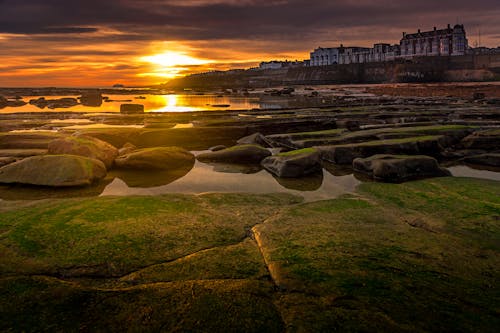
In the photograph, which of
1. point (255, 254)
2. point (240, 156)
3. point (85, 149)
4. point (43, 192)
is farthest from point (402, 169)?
point (85, 149)

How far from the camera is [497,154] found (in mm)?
11789

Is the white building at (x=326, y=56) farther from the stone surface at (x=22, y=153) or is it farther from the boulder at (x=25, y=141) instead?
the stone surface at (x=22, y=153)

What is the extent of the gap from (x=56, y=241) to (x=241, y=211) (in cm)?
302

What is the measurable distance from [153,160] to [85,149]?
2007 millimetres

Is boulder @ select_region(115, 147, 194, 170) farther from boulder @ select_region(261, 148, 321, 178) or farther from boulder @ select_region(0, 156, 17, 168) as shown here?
boulder @ select_region(0, 156, 17, 168)

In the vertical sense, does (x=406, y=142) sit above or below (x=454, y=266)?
above

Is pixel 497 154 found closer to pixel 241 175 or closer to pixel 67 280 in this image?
pixel 241 175

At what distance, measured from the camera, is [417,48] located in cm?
14650

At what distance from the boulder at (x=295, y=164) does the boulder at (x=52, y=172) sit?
15.0 ft

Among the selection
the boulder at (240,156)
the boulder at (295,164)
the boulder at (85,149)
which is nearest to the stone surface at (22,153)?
the boulder at (85,149)

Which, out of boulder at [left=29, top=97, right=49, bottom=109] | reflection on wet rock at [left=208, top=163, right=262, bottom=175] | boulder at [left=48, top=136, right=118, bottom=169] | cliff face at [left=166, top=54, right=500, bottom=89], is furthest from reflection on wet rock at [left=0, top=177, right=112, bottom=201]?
cliff face at [left=166, top=54, right=500, bottom=89]

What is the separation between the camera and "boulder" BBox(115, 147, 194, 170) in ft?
36.0

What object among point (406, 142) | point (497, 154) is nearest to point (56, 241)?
point (406, 142)

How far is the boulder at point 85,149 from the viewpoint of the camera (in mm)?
11079
